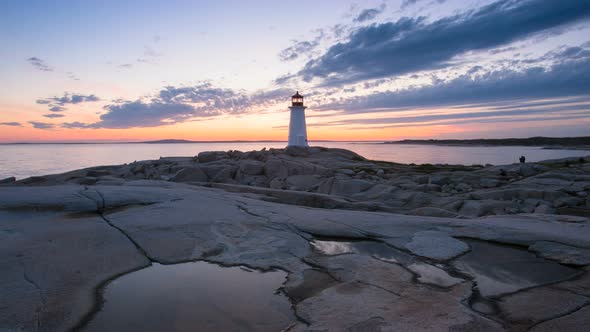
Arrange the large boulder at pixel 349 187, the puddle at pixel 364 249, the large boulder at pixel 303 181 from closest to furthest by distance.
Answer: the puddle at pixel 364 249 < the large boulder at pixel 349 187 < the large boulder at pixel 303 181

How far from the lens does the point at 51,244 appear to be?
4.09 m

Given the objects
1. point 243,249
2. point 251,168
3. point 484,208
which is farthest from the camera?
point 251,168

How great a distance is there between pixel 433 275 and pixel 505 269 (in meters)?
0.88

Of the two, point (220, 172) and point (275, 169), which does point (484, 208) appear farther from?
point (220, 172)

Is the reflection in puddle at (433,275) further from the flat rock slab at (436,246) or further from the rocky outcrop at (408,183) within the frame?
the rocky outcrop at (408,183)

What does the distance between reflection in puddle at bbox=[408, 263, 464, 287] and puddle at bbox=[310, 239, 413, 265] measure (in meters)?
0.19

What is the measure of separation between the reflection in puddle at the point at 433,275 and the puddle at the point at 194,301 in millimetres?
1436

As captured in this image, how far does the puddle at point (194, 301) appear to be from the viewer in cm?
274

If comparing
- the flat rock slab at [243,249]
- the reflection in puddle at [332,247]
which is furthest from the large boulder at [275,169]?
the reflection in puddle at [332,247]

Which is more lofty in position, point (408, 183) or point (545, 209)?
point (408, 183)

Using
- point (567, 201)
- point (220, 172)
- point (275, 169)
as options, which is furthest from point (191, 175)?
point (567, 201)

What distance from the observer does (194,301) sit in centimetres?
318

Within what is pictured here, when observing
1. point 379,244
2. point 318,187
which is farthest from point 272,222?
point 318,187

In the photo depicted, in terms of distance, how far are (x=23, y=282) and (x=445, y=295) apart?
12.5 feet
